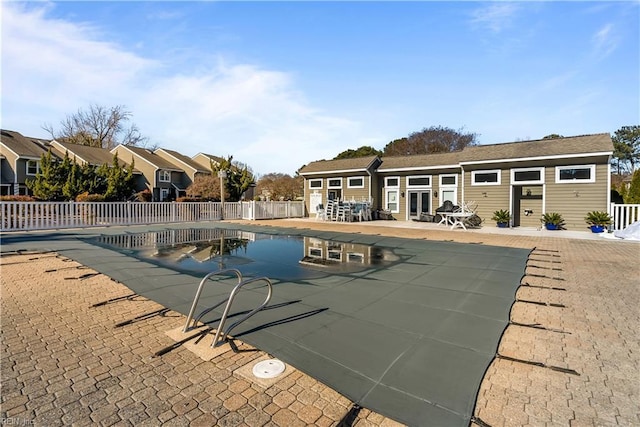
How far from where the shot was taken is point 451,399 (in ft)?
6.70

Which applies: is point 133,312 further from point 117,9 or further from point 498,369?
point 117,9

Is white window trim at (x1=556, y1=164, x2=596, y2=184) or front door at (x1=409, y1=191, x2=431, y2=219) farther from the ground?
white window trim at (x1=556, y1=164, x2=596, y2=184)

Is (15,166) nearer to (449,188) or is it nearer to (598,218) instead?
(449,188)

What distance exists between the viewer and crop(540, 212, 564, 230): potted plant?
45.2 feet

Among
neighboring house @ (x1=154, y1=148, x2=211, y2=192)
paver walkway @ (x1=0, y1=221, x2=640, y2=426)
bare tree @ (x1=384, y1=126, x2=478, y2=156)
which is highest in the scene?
bare tree @ (x1=384, y1=126, x2=478, y2=156)

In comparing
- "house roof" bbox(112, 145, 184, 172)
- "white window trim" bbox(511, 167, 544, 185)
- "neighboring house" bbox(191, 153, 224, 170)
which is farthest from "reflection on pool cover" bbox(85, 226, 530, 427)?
"neighboring house" bbox(191, 153, 224, 170)

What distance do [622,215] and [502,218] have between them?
4245mm

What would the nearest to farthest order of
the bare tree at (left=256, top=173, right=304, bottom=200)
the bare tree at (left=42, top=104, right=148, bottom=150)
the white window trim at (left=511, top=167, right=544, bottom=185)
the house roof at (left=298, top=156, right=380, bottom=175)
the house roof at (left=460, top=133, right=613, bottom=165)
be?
the house roof at (left=460, top=133, right=613, bottom=165), the white window trim at (left=511, top=167, right=544, bottom=185), the house roof at (left=298, top=156, right=380, bottom=175), the bare tree at (left=256, top=173, right=304, bottom=200), the bare tree at (left=42, top=104, right=148, bottom=150)

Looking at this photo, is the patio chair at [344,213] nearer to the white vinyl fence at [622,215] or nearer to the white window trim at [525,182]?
the white window trim at [525,182]

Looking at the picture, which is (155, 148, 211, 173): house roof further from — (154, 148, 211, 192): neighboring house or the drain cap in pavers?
the drain cap in pavers

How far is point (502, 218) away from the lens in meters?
15.0

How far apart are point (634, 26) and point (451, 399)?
12.9m

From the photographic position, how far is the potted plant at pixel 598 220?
12.7 m

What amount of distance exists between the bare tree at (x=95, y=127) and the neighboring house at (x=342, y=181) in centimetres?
2683
